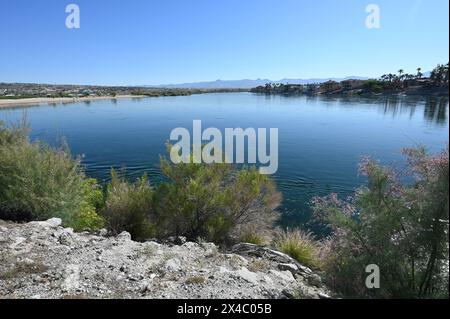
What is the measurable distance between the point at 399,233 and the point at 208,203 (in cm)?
509

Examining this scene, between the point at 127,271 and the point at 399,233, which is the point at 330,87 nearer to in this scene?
the point at 399,233

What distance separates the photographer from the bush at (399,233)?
362 cm

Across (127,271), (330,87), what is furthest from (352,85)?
(127,271)

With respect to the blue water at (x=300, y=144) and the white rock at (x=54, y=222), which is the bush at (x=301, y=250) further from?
the white rock at (x=54, y=222)

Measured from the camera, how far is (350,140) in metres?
29.4

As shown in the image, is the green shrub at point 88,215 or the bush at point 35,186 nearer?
the bush at point 35,186

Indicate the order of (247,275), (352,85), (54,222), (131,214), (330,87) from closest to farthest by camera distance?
(247,275) < (54,222) < (131,214) < (352,85) < (330,87)

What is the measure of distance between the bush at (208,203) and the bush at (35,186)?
2330 mm

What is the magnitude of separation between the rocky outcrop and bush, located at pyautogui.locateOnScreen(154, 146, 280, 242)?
1723mm

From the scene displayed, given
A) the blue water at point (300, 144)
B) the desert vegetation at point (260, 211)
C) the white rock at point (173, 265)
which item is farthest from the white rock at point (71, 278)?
the blue water at point (300, 144)

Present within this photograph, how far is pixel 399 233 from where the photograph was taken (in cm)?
409
